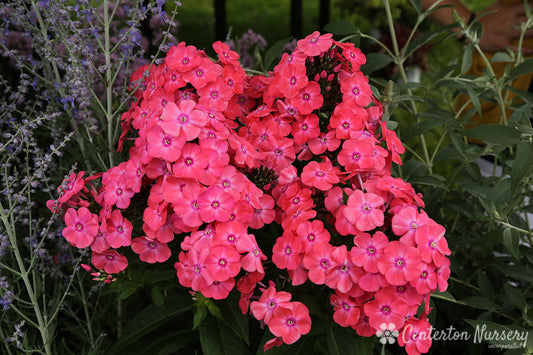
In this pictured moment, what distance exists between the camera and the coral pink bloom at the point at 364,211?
0.86 meters

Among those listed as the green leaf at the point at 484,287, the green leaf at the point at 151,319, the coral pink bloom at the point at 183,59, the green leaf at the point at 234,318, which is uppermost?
the coral pink bloom at the point at 183,59

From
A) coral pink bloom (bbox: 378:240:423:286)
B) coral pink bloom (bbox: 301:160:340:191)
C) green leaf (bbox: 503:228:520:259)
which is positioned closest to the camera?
coral pink bloom (bbox: 378:240:423:286)

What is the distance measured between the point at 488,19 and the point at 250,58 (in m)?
1.19

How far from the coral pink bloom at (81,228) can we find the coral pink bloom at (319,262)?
15.3 inches

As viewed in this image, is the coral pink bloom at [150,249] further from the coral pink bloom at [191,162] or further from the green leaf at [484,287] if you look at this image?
the green leaf at [484,287]

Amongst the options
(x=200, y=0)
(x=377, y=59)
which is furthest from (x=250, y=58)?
(x=200, y=0)

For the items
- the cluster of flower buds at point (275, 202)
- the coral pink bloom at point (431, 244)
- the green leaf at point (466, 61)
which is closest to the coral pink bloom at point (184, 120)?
the cluster of flower buds at point (275, 202)

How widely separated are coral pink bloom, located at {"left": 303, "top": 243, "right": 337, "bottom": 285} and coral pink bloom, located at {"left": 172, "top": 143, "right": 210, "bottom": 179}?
0.76 feet

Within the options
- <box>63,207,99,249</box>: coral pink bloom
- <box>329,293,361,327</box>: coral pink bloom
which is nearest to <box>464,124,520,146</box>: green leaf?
<box>329,293,361,327</box>: coral pink bloom

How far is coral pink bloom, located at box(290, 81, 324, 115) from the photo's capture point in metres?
1.05

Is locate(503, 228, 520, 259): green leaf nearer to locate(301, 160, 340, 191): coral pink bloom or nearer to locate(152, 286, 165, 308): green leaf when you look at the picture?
locate(301, 160, 340, 191): coral pink bloom

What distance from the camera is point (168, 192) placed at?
2.91ft

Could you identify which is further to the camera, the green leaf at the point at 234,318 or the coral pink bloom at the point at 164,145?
the green leaf at the point at 234,318

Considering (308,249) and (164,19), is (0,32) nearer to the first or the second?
(164,19)
